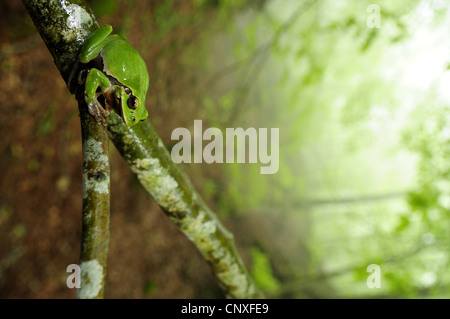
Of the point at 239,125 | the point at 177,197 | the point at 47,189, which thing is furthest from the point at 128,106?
the point at 239,125

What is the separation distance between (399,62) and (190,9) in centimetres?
246

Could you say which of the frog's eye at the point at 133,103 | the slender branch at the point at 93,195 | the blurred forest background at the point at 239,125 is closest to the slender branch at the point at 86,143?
the slender branch at the point at 93,195

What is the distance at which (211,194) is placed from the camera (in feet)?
14.5

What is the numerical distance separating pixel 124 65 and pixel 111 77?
0.18 feet

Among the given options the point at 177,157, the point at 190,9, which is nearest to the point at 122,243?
the point at 177,157

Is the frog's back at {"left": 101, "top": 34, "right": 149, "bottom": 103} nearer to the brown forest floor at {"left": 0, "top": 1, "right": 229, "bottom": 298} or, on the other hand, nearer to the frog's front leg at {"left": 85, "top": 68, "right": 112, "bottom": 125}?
the frog's front leg at {"left": 85, "top": 68, "right": 112, "bottom": 125}

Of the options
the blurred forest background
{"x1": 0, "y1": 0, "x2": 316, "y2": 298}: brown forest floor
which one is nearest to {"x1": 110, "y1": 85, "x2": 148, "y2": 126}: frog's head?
the blurred forest background

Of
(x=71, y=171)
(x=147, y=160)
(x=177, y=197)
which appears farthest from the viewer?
(x=71, y=171)

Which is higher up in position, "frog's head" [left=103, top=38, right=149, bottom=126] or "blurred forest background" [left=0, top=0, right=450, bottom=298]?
"blurred forest background" [left=0, top=0, right=450, bottom=298]

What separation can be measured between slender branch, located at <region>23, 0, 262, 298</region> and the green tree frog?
0.04 meters

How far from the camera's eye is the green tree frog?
2.85ft

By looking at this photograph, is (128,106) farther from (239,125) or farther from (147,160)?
(239,125)

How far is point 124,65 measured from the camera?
94 cm

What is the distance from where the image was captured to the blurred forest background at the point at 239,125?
2395 mm
